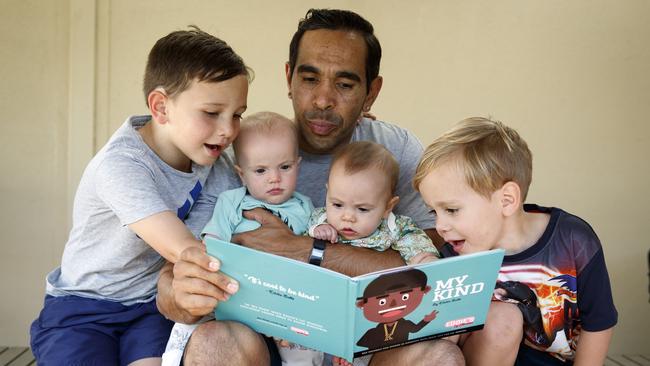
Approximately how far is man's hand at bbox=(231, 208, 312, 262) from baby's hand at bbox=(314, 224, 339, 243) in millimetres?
38

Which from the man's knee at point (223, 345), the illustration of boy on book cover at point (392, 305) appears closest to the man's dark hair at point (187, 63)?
the man's knee at point (223, 345)

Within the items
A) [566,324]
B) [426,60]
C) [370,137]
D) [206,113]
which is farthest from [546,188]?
[206,113]

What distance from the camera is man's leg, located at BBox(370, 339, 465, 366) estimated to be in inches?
75.4

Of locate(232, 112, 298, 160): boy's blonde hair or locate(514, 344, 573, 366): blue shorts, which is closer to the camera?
locate(514, 344, 573, 366): blue shorts

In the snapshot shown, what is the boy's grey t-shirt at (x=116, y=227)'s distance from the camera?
7.09 ft

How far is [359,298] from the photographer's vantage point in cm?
168

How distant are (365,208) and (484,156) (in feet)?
1.44

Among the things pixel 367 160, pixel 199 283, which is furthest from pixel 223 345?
pixel 367 160

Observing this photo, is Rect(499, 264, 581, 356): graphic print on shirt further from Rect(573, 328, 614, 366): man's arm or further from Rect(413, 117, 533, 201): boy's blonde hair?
Rect(413, 117, 533, 201): boy's blonde hair

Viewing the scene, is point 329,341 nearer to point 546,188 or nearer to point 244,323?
point 244,323

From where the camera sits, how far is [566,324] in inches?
84.1

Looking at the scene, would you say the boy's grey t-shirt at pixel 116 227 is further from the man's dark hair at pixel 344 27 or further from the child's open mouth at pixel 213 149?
the man's dark hair at pixel 344 27

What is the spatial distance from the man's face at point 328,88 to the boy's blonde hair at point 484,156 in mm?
666

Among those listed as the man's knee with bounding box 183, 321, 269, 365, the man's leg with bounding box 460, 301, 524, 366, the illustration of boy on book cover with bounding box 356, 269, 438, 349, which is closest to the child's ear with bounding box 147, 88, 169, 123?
the man's knee with bounding box 183, 321, 269, 365
